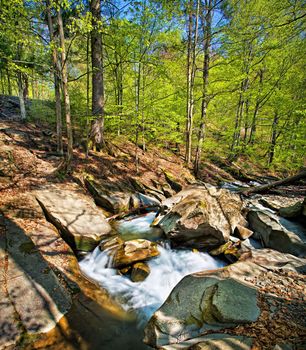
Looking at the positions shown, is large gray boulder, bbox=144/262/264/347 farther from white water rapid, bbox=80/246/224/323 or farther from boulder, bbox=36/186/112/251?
boulder, bbox=36/186/112/251

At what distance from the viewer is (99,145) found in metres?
10.3

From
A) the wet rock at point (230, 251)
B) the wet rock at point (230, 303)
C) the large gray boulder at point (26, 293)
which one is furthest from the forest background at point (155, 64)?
the wet rock at point (230, 303)

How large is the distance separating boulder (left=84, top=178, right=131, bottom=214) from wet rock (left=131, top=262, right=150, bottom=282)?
114 inches

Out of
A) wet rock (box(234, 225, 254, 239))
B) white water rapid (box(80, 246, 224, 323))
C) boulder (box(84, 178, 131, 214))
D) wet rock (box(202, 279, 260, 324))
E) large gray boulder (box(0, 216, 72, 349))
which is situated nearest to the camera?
wet rock (box(202, 279, 260, 324))

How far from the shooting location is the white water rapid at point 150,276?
14.3 feet

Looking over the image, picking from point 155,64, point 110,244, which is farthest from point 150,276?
point 155,64

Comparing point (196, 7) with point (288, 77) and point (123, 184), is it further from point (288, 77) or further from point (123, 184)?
point (123, 184)

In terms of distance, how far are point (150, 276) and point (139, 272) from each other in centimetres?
34

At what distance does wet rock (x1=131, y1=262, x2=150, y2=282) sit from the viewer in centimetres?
480

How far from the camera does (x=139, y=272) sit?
4.86m

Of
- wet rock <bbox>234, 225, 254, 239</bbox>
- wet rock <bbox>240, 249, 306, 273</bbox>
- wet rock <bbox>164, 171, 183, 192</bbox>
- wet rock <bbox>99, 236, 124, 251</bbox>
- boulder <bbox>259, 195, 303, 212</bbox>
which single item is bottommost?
wet rock <bbox>99, 236, 124, 251</bbox>

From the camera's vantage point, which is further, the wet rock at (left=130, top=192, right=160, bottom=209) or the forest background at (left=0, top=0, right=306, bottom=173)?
the wet rock at (left=130, top=192, right=160, bottom=209)

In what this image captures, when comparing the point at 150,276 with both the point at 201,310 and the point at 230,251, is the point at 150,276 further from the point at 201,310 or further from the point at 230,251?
the point at 230,251

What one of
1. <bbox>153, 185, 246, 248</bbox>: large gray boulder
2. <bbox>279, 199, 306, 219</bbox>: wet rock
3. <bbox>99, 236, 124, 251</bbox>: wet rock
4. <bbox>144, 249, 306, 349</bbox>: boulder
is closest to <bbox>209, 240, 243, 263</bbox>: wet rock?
<bbox>153, 185, 246, 248</bbox>: large gray boulder
